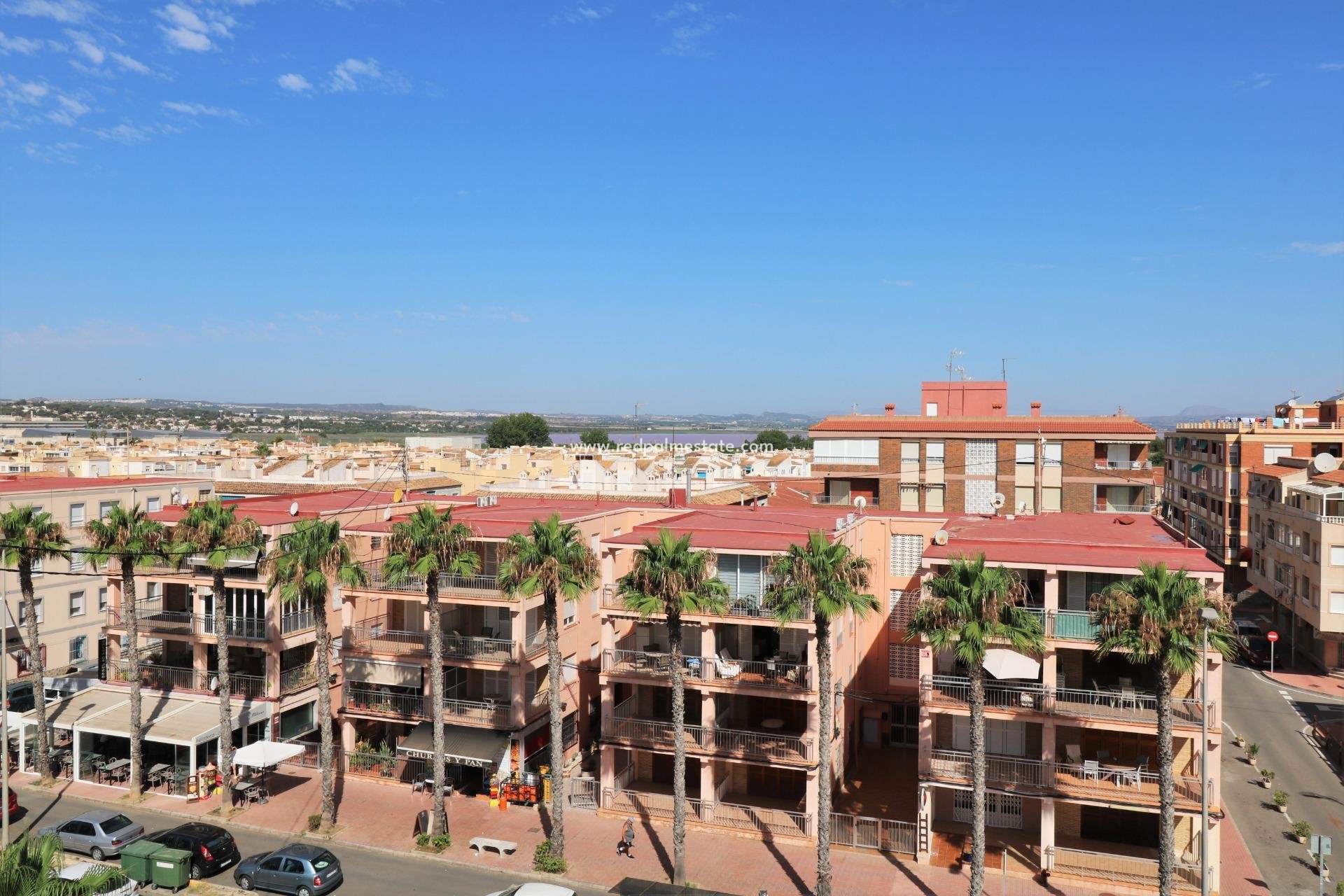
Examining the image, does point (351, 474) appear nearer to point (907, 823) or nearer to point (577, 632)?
point (577, 632)

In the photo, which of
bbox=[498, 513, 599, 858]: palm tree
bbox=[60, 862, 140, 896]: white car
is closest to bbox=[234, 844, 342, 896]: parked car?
bbox=[60, 862, 140, 896]: white car

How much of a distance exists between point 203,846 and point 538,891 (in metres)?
11.7

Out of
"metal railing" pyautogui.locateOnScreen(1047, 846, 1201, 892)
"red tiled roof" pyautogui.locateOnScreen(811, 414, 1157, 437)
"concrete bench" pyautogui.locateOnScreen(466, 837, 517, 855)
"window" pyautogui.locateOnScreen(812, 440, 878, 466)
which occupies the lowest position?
"concrete bench" pyautogui.locateOnScreen(466, 837, 517, 855)

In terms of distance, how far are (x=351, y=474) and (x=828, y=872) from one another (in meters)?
65.2

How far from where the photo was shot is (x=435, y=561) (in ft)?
101

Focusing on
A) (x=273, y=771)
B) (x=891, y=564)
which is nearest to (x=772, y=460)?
(x=891, y=564)

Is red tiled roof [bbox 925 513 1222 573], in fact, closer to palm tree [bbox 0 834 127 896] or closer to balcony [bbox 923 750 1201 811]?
balcony [bbox 923 750 1201 811]

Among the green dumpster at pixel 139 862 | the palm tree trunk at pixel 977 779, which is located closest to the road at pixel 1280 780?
the palm tree trunk at pixel 977 779

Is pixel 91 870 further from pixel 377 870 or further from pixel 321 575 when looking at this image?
pixel 321 575

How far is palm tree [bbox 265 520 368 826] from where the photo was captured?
31453 millimetres

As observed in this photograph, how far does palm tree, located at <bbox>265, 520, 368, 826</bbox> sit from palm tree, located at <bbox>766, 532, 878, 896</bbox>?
49.4ft

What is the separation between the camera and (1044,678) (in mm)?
29328

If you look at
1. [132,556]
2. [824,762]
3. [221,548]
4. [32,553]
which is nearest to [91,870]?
[221,548]

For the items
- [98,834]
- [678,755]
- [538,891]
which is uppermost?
[678,755]
